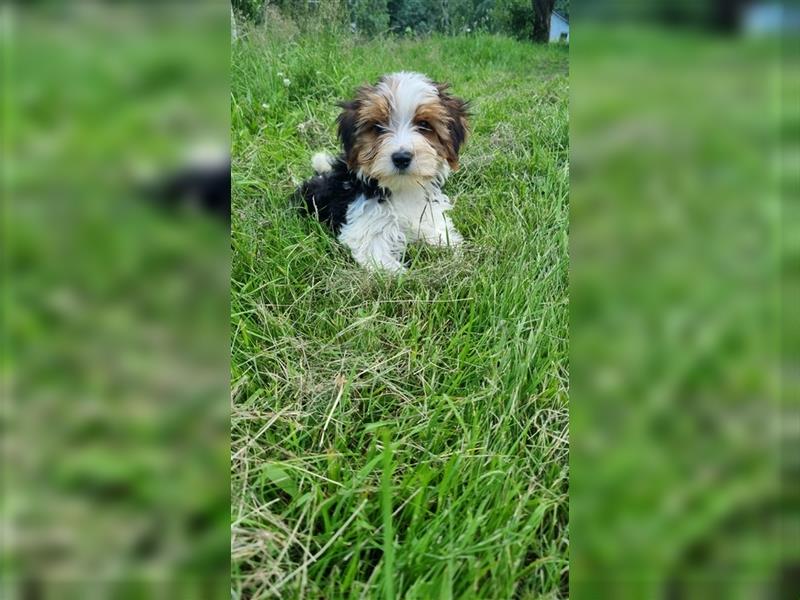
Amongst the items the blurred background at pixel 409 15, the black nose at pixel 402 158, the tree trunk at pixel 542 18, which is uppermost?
the blurred background at pixel 409 15

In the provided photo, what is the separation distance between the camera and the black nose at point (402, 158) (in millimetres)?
2023

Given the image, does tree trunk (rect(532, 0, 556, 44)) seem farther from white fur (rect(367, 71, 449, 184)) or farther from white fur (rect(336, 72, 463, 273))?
white fur (rect(367, 71, 449, 184))

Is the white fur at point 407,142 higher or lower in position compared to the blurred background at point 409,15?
lower

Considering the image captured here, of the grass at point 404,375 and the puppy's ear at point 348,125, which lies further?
the puppy's ear at point 348,125

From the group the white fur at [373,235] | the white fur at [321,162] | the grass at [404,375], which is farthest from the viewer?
the white fur at [321,162]

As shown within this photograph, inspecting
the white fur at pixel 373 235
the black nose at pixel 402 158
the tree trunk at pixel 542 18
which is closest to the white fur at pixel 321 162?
the white fur at pixel 373 235
